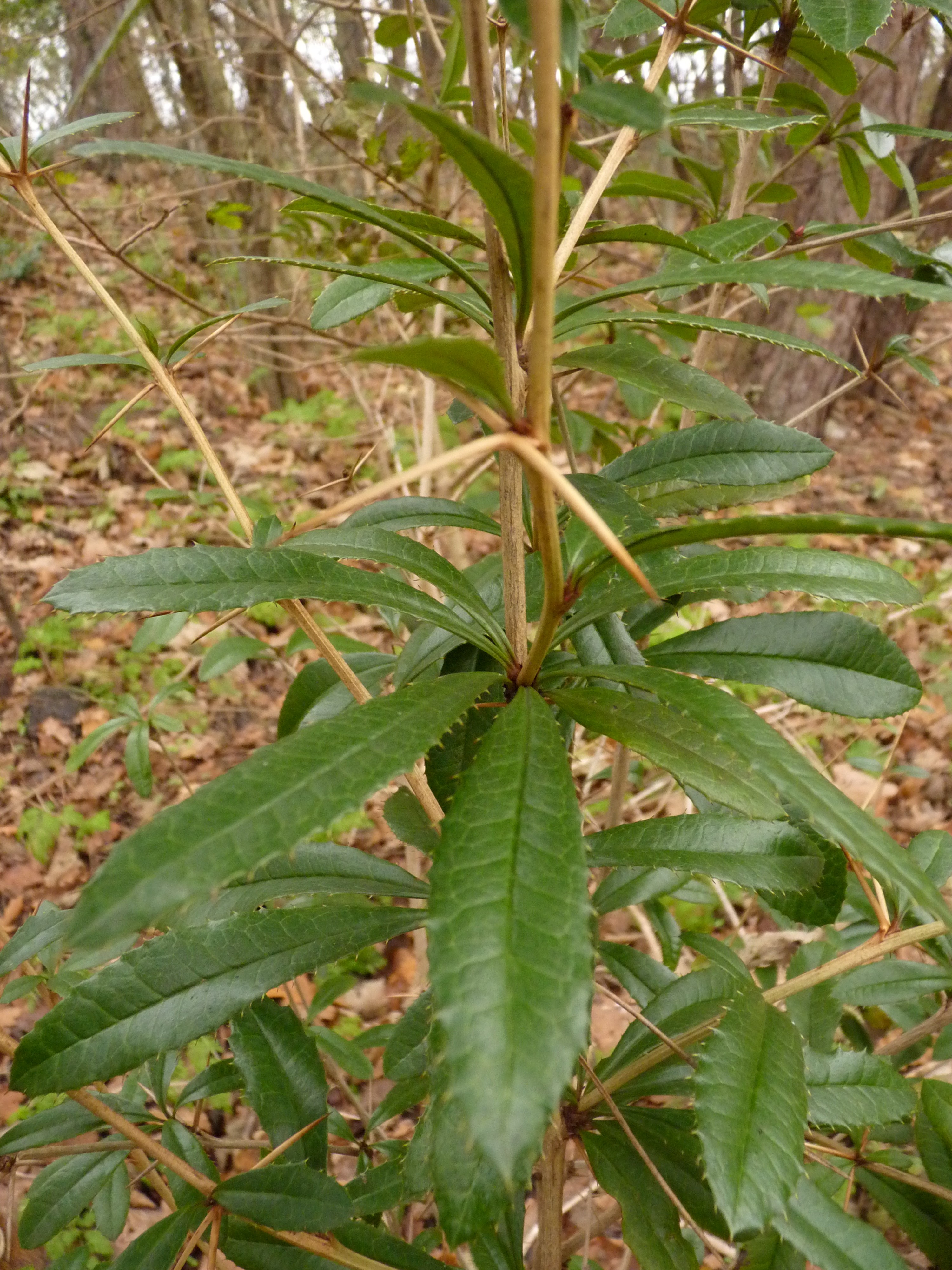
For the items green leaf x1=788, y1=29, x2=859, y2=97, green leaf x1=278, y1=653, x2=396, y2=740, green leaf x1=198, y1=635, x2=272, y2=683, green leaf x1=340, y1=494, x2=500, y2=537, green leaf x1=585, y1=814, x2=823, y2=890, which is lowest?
green leaf x1=198, y1=635, x2=272, y2=683

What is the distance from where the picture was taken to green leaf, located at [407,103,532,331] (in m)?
0.45

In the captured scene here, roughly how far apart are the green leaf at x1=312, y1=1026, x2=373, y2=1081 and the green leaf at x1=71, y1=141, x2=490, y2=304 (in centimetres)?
117

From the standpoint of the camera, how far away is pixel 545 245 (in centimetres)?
38

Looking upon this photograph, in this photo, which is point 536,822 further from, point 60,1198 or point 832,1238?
point 60,1198

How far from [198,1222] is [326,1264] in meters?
0.12

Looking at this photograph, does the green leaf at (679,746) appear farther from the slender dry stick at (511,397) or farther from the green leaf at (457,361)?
the green leaf at (457,361)

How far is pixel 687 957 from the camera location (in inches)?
78.5

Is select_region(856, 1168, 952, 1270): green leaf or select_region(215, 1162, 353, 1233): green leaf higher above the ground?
select_region(215, 1162, 353, 1233): green leaf

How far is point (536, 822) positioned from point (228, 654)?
1.41 m

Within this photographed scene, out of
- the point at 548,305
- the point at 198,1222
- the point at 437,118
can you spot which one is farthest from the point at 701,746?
the point at 198,1222

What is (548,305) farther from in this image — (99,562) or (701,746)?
(99,562)

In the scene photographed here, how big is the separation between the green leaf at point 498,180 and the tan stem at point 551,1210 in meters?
0.78

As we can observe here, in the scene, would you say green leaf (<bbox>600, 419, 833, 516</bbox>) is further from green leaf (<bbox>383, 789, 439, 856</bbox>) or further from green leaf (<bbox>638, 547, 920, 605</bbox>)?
green leaf (<bbox>383, 789, 439, 856</bbox>)

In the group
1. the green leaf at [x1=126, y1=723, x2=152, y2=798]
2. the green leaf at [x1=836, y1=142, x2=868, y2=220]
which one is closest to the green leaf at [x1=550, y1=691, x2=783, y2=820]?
the green leaf at [x1=836, y1=142, x2=868, y2=220]
